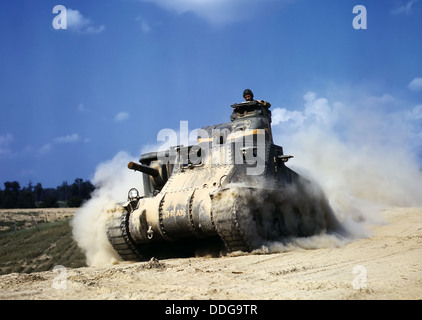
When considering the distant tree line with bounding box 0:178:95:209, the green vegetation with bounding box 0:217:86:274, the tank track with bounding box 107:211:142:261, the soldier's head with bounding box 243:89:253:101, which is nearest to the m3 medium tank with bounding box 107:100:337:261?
the tank track with bounding box 107:211:142:261

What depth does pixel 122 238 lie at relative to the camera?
414 inches

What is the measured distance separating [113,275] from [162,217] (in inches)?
116

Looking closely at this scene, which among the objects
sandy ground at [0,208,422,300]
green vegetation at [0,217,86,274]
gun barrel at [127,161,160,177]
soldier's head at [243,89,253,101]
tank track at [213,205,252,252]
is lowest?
green vegetation at [0,217,86,274]

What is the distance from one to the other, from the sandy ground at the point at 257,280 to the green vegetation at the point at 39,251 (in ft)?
20.0

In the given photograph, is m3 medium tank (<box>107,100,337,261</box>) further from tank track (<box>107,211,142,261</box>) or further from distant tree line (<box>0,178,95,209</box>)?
distant tree line (<box>0,178,95,209</box>)

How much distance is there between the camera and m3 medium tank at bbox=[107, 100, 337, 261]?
9.28 metres

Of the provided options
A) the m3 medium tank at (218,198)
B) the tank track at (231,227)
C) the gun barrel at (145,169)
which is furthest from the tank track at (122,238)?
the tank track at (231,227)

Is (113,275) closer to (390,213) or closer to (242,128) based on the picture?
(242,128)

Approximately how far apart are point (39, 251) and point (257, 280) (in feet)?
40.6

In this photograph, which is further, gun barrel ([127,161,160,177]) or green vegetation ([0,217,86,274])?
green vegetation ([0,217,86,274])

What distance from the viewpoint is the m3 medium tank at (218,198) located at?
9281 mm

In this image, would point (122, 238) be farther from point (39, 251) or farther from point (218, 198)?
point (39, 251)
